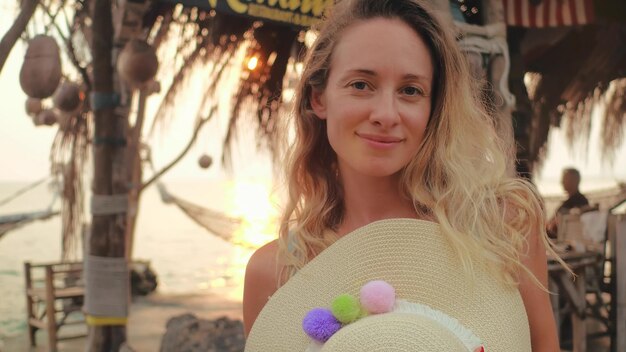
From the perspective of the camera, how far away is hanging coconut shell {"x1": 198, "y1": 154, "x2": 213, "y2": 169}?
7.34m

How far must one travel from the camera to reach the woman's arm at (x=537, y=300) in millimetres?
964

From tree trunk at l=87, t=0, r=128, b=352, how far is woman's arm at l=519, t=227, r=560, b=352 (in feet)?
8.87

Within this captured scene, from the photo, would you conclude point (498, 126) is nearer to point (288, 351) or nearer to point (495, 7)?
point (495, 7)

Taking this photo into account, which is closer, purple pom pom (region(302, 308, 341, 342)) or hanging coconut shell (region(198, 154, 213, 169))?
purple pom pom (region(302, 308, 341, 342))

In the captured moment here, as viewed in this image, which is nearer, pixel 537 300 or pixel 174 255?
pixel 537 300

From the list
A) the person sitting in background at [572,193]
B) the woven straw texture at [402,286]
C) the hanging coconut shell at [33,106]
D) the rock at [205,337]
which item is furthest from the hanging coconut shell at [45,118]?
the woven straw texture at [402,286]

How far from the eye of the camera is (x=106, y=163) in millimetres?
3350

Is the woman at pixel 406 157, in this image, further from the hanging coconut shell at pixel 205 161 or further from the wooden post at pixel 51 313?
the hanging coconut shell at pixel 205 161

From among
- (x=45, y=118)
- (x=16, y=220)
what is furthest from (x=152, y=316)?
(x=45, y=118)

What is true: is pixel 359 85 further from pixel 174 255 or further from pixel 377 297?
pixel 174 255

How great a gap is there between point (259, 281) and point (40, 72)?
5.71ft

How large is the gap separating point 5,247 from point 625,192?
1842 centimetres

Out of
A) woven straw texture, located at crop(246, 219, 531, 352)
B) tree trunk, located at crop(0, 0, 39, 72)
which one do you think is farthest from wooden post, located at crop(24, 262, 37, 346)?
woven straw texture, located at crop(246, 219, 531, 352)

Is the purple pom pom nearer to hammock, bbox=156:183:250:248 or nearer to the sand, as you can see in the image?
the sand
